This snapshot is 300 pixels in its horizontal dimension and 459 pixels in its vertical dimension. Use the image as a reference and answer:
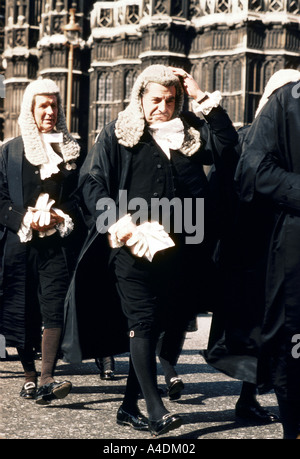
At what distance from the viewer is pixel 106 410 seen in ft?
19.0

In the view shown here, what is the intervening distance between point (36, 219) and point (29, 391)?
1121 millimetres

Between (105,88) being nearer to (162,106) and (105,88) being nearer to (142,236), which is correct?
(162,106)

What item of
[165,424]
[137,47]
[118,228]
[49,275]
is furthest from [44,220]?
[137,47]

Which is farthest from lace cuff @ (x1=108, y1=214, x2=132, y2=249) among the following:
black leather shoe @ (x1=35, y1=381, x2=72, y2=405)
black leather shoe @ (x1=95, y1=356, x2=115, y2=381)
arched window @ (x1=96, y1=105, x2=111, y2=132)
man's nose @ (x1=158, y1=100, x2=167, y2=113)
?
arched window @ (x1=96, y1=105, x2=111, y2=132)

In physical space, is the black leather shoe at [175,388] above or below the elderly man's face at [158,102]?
below

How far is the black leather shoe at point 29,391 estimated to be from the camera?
6191mm

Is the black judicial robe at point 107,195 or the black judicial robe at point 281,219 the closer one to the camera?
the black judicial robe at point 281,219

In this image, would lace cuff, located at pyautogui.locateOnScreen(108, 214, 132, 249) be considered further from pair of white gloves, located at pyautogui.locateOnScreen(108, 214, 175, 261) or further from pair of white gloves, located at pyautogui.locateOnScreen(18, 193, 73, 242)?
pair of white gloves, located at pyautogui.locateOnScreen(18, 193, 73, 242)

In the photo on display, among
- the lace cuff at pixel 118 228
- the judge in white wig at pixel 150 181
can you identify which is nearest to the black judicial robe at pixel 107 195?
the judge in white wig at pixel 150 181

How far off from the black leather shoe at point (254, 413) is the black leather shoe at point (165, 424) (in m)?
1.03

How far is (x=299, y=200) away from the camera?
167 inches

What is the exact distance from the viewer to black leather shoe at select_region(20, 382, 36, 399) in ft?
20.3

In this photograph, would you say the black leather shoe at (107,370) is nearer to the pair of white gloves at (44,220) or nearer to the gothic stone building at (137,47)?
the pair of white gloves at (44,220)
